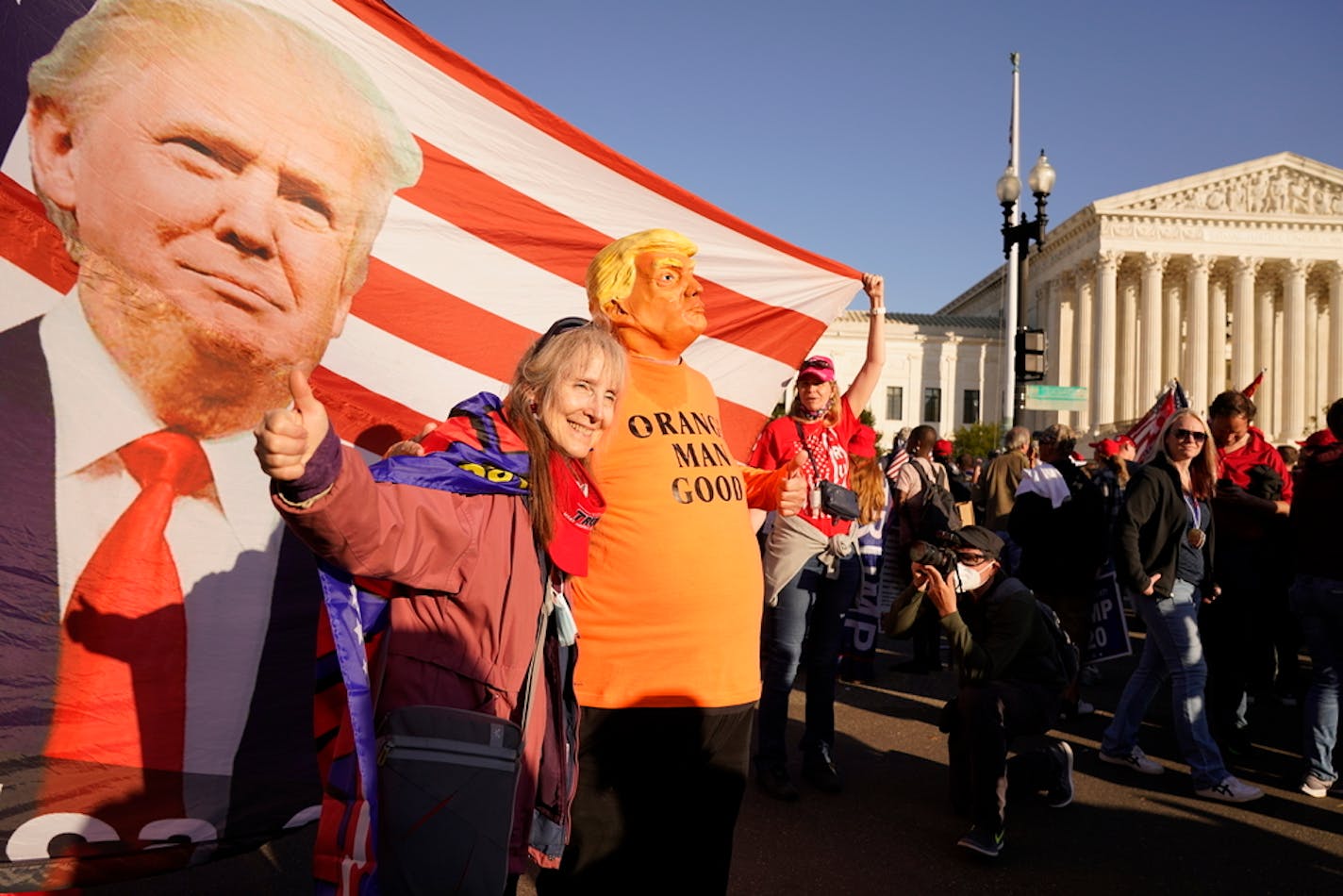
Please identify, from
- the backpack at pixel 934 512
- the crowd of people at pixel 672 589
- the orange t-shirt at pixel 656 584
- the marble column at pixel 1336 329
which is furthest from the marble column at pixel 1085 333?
the orange t-shirt at pixel 656 584

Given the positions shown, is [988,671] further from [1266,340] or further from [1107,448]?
Answer: [1266,340]

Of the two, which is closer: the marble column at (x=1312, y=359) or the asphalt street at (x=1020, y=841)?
the asphalt street at (x=1020, y=841)

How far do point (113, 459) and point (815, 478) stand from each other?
2755 millimetres

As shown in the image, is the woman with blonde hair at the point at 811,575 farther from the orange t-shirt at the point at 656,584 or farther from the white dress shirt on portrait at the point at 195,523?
the white dress shirt on portrait at the point at 195,523

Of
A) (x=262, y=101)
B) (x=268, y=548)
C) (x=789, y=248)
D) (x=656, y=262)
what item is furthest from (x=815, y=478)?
(x=262, y=101)

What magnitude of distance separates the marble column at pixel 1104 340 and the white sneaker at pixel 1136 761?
182ft

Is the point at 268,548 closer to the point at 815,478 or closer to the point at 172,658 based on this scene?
the point at 172,658

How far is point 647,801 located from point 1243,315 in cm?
6267

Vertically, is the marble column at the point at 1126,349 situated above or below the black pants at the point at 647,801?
above

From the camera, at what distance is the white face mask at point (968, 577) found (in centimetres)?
431

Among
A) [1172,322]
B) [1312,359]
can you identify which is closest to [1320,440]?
[1172,322]

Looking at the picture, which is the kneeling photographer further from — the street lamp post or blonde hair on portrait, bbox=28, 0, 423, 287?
the street lamp post

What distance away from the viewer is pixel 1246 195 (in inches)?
2163

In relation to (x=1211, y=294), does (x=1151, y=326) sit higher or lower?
lower
